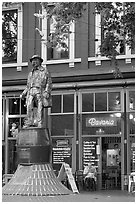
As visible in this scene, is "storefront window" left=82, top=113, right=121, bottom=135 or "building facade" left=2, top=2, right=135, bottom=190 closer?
"building facade" left=2, top=2, right=135, bottom=190

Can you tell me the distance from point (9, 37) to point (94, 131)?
20.6 ft

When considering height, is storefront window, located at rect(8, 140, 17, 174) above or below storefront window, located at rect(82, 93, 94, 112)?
below

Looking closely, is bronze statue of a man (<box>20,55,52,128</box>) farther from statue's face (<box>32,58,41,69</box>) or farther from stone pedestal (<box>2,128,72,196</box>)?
stone pedestal (<box>2,128,72,196</box>)

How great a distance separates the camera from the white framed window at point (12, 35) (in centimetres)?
2381

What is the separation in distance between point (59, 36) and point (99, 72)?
7939 millimetres

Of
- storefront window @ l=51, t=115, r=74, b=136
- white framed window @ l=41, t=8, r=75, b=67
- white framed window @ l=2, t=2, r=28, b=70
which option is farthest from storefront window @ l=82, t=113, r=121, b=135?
white framed window @ l=2, t=2, r=28, b=70

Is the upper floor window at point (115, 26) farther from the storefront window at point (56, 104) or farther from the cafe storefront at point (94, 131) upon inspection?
the storefront window at point (56, 104)

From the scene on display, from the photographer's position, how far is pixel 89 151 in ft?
72.4

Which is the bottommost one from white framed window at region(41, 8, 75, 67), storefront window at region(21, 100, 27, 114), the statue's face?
storefront window at region(21, 100, 27, 114)

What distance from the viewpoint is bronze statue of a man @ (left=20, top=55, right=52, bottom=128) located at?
48.4 ft

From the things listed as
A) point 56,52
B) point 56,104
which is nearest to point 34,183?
point 56,104

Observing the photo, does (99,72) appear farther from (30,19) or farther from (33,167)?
(33,167)

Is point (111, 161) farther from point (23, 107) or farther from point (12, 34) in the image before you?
point (12, 34)

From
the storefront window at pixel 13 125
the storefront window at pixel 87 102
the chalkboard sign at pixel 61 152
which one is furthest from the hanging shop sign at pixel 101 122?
the storefront window at pixel 13 125
